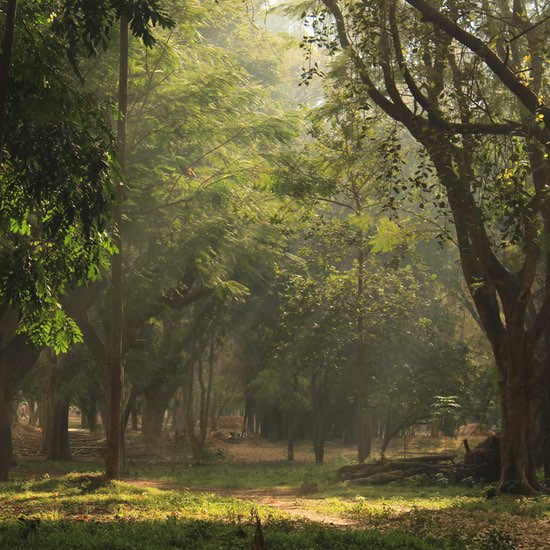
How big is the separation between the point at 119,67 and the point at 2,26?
352 inches

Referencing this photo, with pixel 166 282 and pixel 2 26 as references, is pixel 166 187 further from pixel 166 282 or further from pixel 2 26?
pixel 2 26

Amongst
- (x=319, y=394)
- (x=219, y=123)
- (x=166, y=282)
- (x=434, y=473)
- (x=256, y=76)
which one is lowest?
(x=434, y=473)

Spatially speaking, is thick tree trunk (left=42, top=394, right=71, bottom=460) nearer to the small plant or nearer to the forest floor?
the forest floor

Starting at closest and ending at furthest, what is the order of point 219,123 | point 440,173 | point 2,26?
point 2,26 → point 440,173 → point 219,123

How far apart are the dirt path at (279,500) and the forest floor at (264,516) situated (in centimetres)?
3

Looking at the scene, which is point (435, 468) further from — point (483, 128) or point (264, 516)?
point (483, 128)

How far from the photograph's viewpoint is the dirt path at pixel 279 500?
46.5ft

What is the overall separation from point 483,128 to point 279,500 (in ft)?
37.7

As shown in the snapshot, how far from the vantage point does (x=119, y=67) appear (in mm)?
18531

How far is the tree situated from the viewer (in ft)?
38.9

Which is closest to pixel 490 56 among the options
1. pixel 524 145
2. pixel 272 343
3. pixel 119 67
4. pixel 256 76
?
pixel 524 145

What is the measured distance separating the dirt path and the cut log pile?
3.14 meters

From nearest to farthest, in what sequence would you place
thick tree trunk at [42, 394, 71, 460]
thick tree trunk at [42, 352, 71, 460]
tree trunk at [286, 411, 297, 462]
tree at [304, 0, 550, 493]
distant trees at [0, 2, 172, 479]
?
1. distant trees at [0, 2, 172, 479]
2. tree at [304, 0, 550, 493]
3. thick tree trunk at [42, 352, 71, 460]
4. thick tree trunk at [42, 394, 71, 460]
5. tree trunk at [286, 411, 297, 462]

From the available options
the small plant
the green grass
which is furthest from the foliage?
the small plant
